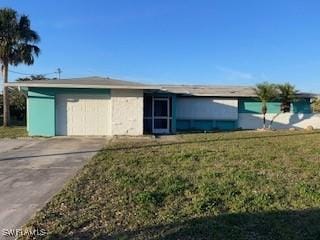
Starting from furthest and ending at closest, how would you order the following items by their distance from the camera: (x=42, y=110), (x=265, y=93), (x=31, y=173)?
(x=265, y=93)
(x=42, y=110)
(x=31, y=173)

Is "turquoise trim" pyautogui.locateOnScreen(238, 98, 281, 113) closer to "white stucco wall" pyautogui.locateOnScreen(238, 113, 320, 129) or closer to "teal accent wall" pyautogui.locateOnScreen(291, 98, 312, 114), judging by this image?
"white stucco wall" pyautogui.locateOnScreen(238, 113, 320, 129)

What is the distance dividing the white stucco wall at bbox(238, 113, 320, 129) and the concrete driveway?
1455cm

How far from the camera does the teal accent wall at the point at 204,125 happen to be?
1105 inches

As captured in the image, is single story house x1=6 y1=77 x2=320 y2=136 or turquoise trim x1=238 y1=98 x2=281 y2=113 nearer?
single story house x1=6 y1=77 x2=320 y2=136

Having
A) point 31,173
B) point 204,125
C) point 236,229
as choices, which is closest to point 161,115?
point 204,125

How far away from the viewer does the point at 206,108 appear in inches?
1122

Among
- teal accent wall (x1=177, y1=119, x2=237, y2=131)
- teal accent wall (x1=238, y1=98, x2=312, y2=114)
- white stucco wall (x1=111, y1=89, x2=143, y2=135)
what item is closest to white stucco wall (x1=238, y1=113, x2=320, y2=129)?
teal accent wall (x1=238, y1=98, x2=312, y2=114)

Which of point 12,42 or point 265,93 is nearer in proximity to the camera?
point 265,93

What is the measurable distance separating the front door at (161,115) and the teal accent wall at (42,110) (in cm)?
510

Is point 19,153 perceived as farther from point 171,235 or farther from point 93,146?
point 171,235

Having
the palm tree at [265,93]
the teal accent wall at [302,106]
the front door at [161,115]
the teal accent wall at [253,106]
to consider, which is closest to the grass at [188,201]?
the front door at [161,115]

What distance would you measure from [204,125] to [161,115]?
4052 millimetres

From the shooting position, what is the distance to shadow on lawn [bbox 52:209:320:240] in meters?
5.43

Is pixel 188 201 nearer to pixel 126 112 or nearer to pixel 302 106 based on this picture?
pixel 126 112
